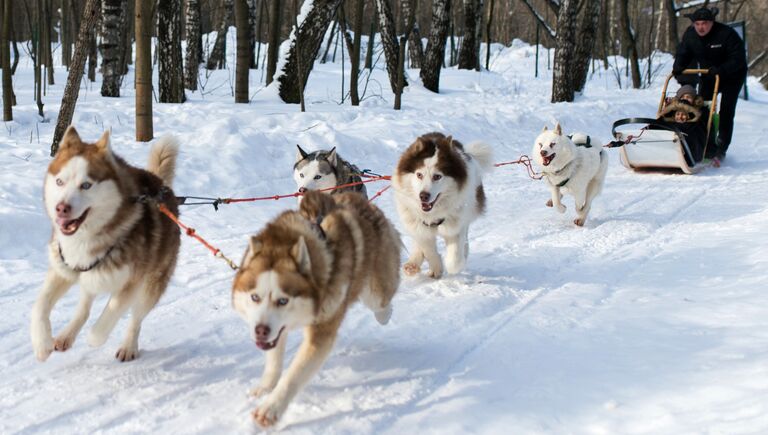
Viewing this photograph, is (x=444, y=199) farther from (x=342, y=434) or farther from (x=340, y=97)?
(x=340, y=97)

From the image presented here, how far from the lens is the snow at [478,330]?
109 inches

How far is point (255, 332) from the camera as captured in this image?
2.49m

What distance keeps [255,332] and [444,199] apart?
247 centimetres

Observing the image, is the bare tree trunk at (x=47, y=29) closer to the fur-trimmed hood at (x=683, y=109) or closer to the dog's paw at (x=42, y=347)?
the fur-trimmed hood at (x=683, y=109)

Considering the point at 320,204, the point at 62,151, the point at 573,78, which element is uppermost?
the point at 573,78

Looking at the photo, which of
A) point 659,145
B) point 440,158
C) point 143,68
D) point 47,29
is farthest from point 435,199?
point 47,29

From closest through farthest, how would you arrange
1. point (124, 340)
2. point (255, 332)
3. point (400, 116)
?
point (255, 332) < point (124, 340) < point (400, 116)

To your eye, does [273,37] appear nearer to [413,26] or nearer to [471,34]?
[413,26]

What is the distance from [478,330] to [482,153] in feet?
6.72

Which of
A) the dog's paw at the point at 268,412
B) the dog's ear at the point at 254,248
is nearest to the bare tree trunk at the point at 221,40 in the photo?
the dog's ear at the point at 254,248

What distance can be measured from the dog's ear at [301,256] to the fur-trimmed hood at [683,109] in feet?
23.8

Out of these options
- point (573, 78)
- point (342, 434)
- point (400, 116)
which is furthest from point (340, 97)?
point (342, 434)

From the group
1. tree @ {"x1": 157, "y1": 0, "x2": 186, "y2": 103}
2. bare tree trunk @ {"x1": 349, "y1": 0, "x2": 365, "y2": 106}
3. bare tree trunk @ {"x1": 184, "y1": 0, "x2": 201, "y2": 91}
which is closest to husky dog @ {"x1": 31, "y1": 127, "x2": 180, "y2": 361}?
tree @ {"x1": 157, "y1": 0, "x2": 186, "y2": 103}

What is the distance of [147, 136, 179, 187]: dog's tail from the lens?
3797 millimetres
